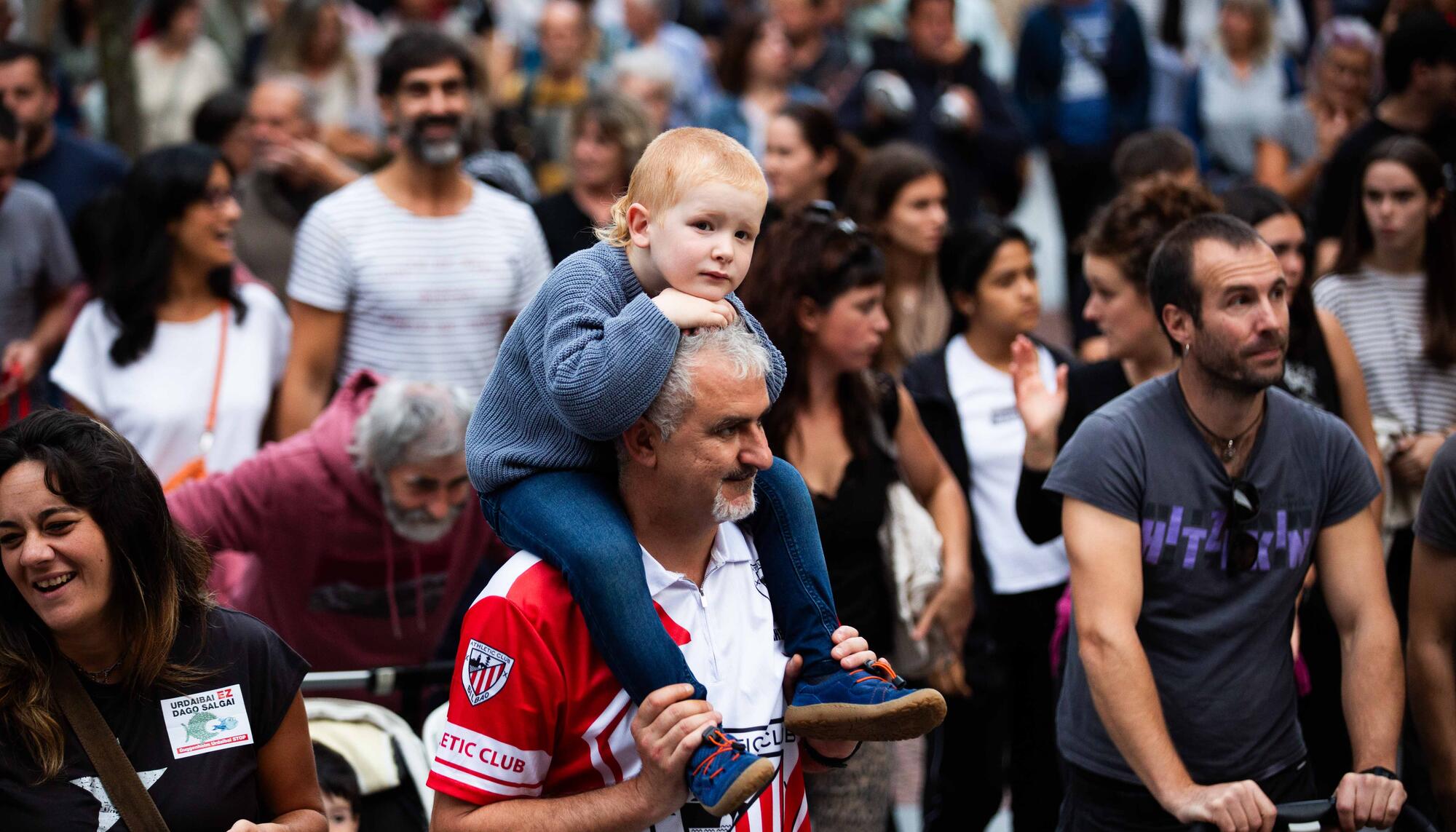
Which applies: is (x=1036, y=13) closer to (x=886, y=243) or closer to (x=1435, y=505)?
(x=886, y=243)

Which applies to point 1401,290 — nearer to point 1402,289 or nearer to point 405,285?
point 1402,289

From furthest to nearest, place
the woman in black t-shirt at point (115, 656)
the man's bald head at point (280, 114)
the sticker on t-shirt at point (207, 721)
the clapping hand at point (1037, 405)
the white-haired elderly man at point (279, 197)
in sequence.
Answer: the man's bald head at point (280, 114) < the white-haired elderly man at point (279, 197) < the clapping hand at point (1037, 405) < the sticker on t-shirt at point (207, 721) < the woman in black t-shirt at point (115, 656)

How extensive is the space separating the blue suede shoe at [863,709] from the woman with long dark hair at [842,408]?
1.65 meters

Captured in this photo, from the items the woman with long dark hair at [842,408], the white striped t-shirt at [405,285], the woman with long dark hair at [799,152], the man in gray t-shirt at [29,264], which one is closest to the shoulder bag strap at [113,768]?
the woman with long dark hair at [842,408]

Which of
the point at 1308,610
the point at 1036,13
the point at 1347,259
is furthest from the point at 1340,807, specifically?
the point at 1036,13

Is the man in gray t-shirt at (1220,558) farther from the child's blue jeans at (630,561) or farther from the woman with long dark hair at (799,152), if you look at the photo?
the woman with long dark hair at (799,152)

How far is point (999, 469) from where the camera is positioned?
539cm

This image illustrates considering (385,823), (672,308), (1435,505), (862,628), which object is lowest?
(385,823)

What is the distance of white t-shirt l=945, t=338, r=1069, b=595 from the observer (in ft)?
17.3

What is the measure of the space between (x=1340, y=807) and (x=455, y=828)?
6.38 feet

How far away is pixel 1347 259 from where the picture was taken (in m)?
5.63

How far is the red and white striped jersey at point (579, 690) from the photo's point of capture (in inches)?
109

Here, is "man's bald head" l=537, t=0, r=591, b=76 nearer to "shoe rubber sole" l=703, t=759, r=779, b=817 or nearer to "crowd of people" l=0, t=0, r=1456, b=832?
"crowd of people" l=0, t=0, r=1456, b=832

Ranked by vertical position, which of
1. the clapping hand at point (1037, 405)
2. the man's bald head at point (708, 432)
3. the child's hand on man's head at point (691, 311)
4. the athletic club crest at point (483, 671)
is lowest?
the athletic club crest at point (483, 671)
